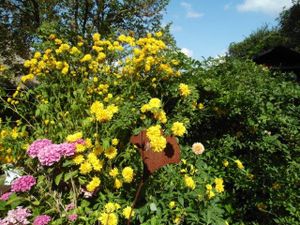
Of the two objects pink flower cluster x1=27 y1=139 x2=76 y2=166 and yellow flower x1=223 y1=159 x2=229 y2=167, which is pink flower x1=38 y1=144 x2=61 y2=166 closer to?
pink flower cluster x1=27 y1=139 x2=76 y2=166

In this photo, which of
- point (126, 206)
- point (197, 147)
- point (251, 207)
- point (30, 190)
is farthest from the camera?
point (251, 207)

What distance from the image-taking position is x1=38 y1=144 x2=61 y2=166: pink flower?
8.12ft

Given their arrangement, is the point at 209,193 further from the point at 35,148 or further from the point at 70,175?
the point at 35,148

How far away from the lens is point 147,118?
285 centimetres

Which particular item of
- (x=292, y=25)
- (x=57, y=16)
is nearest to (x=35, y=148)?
(x=57, y=16)

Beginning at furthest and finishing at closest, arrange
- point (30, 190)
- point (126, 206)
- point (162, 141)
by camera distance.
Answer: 1. point (30, 190)
2. point (126, 206)
3. point (162, 141)

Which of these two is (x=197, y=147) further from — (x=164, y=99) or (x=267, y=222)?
(x=267, y=222)

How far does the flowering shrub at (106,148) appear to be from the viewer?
7.99ft

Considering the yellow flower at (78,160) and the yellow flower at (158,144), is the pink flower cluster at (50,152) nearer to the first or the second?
the yellow flower at (78,160)

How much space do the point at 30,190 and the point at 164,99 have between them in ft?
5.20

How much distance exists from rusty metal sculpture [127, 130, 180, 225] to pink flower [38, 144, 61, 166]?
2.50ft

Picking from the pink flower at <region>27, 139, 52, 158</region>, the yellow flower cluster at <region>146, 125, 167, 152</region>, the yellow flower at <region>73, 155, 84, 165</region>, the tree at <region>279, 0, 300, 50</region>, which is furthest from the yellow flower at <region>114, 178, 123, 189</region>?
the tree at <region>279, 0, 300, 50</region>

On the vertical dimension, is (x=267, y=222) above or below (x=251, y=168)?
below

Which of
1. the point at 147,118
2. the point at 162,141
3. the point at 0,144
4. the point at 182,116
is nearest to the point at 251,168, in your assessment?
the point at 182,116
